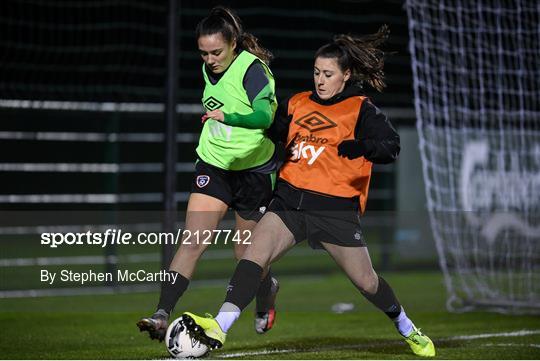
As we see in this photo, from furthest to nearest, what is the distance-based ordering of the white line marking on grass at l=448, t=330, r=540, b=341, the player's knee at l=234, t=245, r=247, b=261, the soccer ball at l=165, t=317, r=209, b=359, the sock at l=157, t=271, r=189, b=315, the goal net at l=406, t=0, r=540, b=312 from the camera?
the goal net at l=406, t=0, r=540, b=312 < the white line marking on grass at l=448, t=330, r=540, b=341 < the player's knee at l=234, t=245, r=247, b=261 < the sock at l=157, t=271, r=189, b=315 < the soccer ball at l=165, t=317, r=209, b=359

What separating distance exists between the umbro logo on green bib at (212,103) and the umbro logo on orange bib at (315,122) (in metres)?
0.51

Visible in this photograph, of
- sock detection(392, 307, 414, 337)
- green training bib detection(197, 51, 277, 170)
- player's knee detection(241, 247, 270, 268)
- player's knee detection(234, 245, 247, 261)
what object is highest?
green training bib detection(197, 51, 277, 170)

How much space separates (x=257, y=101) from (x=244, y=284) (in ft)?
3.59

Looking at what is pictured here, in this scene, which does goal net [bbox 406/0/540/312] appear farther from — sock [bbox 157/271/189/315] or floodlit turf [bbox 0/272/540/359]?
sock [bbox 157/271/189/315]

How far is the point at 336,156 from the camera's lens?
21.1 feet

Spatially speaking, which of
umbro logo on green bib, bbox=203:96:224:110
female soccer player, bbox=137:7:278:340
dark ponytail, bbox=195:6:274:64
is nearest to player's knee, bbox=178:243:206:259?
female soccer player, bbox=137:7:278:340

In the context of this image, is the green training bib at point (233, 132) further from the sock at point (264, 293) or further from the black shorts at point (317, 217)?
the sock at point (264, 293)

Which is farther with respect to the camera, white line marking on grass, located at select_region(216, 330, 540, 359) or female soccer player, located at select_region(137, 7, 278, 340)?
white line marking on grass, located at select_region(216, 330, 540, 359)

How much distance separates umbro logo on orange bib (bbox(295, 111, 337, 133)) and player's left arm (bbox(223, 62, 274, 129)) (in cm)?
19

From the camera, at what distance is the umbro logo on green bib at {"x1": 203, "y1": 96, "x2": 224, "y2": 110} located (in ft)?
21.9

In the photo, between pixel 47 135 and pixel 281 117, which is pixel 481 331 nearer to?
pixel 281 117

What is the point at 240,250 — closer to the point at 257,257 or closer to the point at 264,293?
the point at 264,293

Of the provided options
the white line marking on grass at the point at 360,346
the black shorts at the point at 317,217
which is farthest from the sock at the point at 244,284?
the white line marking on grass at the point at 360,346

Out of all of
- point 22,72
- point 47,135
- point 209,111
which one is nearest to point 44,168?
point 47,135
